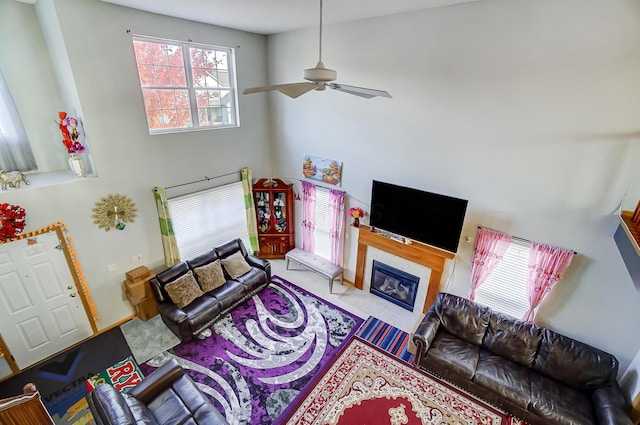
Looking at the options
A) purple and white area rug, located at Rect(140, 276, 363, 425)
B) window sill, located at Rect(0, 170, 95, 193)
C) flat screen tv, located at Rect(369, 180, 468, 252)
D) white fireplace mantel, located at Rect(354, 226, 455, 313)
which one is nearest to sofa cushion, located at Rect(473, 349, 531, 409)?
white fireplace mantel, located at Rect(354, 226, 455, 313)

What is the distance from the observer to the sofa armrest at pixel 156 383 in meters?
3.27

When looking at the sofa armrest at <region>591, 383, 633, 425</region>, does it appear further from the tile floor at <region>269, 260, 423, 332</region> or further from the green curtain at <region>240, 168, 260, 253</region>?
the green curtain at <region>240, 168, 260, 253</region>

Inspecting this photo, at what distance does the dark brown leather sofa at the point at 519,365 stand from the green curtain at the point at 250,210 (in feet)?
12.8

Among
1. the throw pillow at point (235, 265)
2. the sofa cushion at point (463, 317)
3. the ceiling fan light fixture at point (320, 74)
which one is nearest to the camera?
the ceiling fan light fixture at point (320, 74)

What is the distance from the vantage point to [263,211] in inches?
258

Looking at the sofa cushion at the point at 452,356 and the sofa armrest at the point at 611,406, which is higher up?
the sofa armrest at the point at 611,406

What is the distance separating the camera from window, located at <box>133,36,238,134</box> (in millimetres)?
4613

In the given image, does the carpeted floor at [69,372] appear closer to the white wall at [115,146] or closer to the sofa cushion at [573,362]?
the white wall at [115,146]

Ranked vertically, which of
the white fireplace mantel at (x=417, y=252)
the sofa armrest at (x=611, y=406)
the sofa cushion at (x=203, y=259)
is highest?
the white fireplace mantel at (x=417, y=252)

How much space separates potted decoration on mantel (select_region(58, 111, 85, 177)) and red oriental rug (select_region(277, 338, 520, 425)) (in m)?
4.30

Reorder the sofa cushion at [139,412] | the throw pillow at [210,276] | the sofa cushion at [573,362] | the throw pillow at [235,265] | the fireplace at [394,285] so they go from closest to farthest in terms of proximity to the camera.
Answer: the sofa cushion at [139,412], the sofa cushion at [573,362], the throw pillow at [210,276], the fireplace at [394,285], the throw pillow at [235,265]

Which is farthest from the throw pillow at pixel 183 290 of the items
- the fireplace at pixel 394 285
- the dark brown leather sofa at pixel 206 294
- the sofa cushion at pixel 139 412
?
the fireplace at pixel 394 285

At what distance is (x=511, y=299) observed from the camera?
434cm

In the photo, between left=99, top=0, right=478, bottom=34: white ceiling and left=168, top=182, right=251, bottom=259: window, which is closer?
left=99, top=0, right=478, bottom=34: white ceiling
